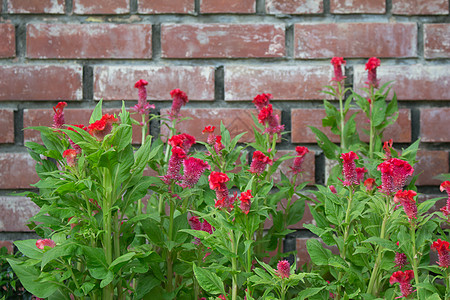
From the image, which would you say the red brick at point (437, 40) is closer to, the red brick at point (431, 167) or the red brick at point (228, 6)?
the red brick at point (431, 167)

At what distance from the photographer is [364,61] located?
4.48ft

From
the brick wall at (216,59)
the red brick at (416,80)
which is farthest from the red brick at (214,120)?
the red brick at (416,80)

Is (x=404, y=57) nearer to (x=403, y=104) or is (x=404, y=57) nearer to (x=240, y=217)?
(x=403, y=104)

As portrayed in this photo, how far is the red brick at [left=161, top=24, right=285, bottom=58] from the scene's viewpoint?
53.2 inches

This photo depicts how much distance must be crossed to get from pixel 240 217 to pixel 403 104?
76 centimetres

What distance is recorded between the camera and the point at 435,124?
1.35 meters

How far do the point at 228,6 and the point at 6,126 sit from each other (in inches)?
27.7

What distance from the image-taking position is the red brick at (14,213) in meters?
1.34

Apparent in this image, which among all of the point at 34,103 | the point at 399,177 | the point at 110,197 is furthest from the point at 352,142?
the point at 34,103

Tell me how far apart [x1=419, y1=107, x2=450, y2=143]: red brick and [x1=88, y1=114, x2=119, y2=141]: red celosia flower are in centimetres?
91

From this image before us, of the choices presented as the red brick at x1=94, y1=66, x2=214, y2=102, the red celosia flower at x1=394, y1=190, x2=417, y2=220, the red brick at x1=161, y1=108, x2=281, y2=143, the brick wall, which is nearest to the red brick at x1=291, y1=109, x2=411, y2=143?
the brick wall

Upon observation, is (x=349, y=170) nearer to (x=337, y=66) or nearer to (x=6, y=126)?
(x=337, y=66)

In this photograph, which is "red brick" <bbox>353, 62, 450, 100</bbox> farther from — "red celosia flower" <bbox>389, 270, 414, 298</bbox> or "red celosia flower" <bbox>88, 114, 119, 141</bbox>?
"red celosia flower" <bbox>88, 114, 119, 141</bbox>

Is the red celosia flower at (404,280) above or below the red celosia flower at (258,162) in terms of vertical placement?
below
